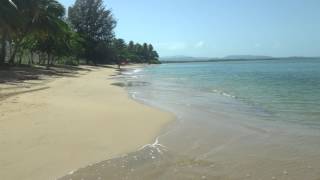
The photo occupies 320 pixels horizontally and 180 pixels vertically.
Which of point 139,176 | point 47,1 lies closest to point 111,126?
point 139,176

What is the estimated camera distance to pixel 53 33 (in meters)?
44.1

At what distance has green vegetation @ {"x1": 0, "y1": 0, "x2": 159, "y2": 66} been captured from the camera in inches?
1501

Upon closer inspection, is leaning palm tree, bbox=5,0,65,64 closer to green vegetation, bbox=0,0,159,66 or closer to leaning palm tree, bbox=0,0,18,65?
green vegetation, bbox=0,0,159,66

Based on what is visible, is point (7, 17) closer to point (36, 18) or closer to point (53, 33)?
point (36, 18)

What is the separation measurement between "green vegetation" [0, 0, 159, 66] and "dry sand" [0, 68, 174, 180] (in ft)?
66.2

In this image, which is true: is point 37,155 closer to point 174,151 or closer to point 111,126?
point 174,151

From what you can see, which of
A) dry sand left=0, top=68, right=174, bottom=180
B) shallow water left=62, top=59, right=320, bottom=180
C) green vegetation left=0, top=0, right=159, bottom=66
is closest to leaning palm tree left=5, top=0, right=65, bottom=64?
green vegetation left=0, top=0, right=159, bottom=66

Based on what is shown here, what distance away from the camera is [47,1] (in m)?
45.3

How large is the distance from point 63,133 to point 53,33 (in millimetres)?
34969

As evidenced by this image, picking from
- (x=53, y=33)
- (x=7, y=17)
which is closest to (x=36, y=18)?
(x=53, y=33)

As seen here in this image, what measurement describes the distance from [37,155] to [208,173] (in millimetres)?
3176

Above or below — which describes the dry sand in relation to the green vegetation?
below

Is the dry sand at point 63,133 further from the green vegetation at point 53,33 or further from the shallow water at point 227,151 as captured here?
the green vegetation at point 53,33

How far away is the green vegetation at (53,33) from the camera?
3812 cm
